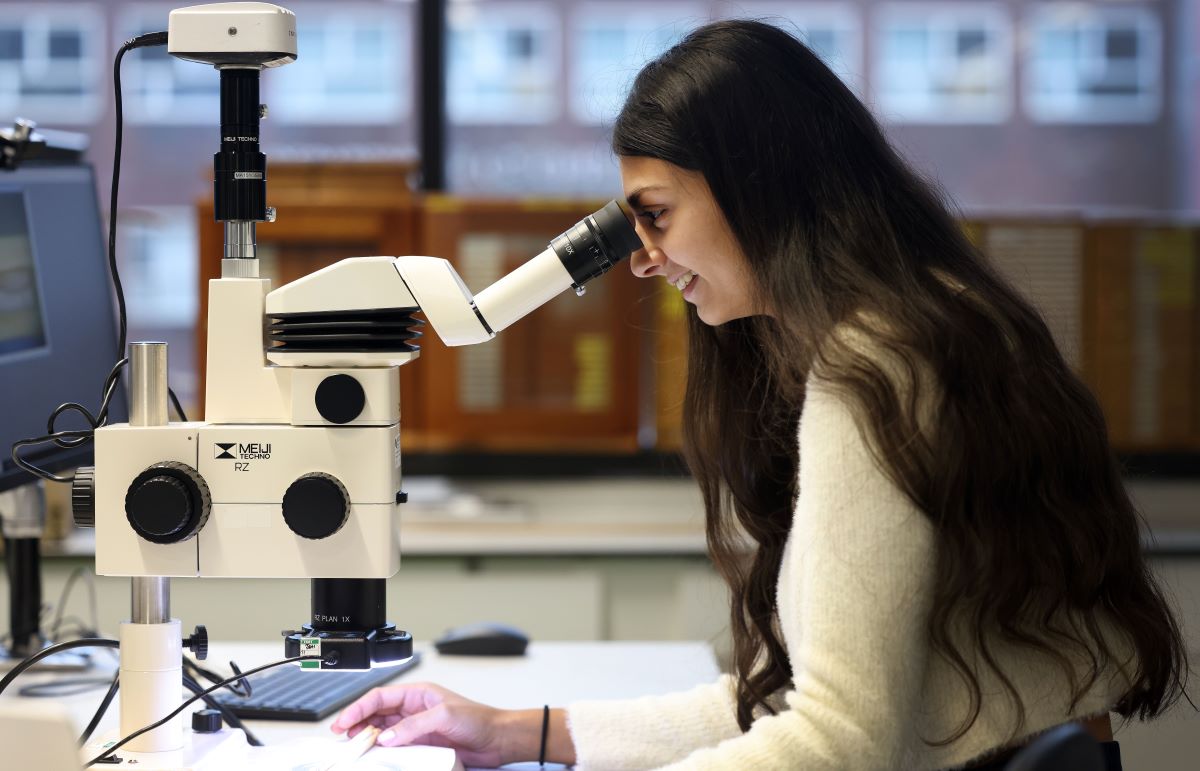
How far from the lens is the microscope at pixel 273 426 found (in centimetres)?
101

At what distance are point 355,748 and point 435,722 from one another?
0.35 ft

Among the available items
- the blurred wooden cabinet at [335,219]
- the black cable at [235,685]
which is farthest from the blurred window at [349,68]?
the black cable at [235,685]

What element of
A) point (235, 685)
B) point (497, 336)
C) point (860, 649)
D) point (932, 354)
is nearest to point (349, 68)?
point (497, 336)

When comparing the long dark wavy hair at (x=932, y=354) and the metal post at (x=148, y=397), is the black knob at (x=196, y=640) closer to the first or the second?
the metal post at (x=148, y=397)


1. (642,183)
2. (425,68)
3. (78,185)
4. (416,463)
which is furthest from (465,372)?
(642,183)

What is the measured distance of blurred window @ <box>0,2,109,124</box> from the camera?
10.7 feet

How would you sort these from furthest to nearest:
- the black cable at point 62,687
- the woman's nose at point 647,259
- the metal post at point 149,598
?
the black cable at point 62,687 → the woman's nose at point 647,259 → the metal post at point 149,598

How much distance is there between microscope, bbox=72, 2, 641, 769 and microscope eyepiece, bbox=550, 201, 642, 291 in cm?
7

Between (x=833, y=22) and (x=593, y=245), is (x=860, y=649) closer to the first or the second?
(x=593, y=245)

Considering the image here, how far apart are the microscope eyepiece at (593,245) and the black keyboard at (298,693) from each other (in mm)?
477

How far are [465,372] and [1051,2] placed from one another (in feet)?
5.97

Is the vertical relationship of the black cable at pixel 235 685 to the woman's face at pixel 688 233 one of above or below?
below

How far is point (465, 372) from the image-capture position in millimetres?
2932

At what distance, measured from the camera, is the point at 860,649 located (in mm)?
942
